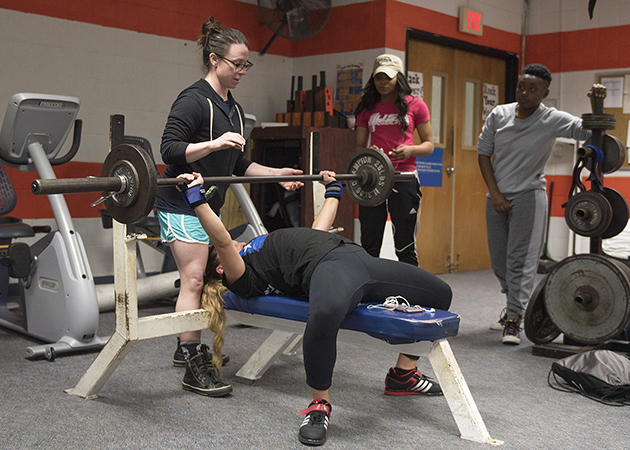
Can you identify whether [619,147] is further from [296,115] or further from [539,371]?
[296,115]

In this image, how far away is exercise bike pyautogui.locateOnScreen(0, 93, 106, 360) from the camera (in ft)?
10.2

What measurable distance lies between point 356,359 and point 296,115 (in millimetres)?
2558

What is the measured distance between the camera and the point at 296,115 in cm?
515

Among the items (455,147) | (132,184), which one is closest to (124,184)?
(132,184)

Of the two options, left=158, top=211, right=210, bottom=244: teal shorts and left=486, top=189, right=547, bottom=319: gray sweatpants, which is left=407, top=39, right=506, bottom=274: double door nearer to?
left=486, top=189, right=547, bottom=319: gray sweatpants

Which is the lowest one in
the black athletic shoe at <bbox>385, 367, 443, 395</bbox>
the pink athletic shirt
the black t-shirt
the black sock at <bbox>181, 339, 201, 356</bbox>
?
the black athletic shoe at <bbox>385, 367, 443, 395</bbox>

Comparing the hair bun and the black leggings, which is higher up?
the hair bun

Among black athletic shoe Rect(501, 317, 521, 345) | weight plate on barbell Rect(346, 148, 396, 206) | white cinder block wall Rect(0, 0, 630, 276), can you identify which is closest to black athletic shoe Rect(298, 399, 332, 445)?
weight plate on barbell Rect(346, 148, 396, 206)

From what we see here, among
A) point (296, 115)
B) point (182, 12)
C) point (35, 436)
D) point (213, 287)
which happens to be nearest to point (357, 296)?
point (213, 287)

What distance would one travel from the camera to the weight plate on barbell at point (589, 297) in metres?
2.87

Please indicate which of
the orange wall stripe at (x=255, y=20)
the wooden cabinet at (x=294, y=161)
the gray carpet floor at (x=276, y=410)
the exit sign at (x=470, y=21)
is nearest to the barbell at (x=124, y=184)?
the gray carpet floor at (x=276, y=410)

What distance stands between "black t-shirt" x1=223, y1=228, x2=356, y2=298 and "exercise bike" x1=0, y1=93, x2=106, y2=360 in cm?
108

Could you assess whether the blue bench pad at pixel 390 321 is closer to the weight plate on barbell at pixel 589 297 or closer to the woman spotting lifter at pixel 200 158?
the woman spotting lifter at pixel 200 158

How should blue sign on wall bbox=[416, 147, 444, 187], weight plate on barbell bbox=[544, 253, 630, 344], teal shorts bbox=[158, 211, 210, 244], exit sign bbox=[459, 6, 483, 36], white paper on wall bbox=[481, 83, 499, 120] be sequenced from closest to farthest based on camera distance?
teal shorts bbox=[158, 211, 210, 244] → weight plate on barbell bbox=[544, 253, 630, 344] → blue sign on wall bbox=[416, 147, 444, 187] → exit sign bbox=[459, 6, 483, 36] → white paper on wall bbox=[481, 83, 499, 120]
